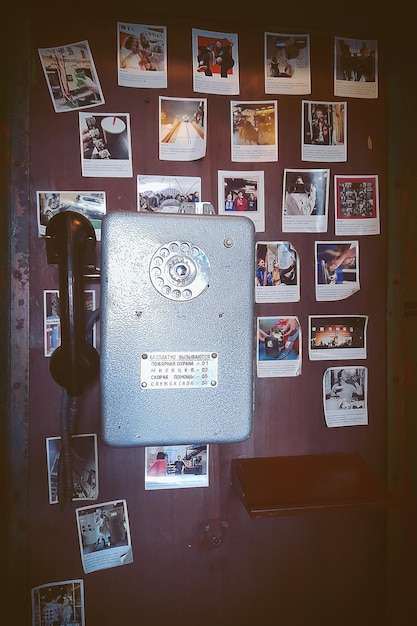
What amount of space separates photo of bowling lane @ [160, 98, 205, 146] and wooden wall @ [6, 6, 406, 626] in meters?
0.02

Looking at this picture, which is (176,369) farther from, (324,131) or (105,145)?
(324,131)

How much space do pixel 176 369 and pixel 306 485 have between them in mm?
518

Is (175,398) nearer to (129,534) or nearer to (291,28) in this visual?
(129,534)

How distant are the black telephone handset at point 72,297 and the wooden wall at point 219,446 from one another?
0.18 m

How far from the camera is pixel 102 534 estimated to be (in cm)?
106

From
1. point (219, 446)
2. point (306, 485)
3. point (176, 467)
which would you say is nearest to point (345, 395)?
point (306, 485)

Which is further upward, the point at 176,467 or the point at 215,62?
the point at 215,62

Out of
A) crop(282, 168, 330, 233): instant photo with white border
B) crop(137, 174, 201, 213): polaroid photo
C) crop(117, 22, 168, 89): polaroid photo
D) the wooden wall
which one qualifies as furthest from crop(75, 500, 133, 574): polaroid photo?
crop(117, 22, 168, 89): polaroid photo

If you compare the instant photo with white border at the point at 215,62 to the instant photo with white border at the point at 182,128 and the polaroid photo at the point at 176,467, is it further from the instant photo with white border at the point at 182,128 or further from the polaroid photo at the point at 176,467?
the polaroid photo at the point at 176,467

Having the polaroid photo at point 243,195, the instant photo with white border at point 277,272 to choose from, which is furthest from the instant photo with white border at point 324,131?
the instant photo with white border at point 277,272

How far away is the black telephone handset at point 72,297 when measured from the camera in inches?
32.3

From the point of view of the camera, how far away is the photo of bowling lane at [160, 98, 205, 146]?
1.05 metres

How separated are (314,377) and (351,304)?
24 centimetres

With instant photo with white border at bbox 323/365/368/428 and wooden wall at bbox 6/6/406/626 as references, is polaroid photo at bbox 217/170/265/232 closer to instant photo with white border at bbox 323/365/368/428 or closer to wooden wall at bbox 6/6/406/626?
wooden wall at bbox 6/6/406/626
